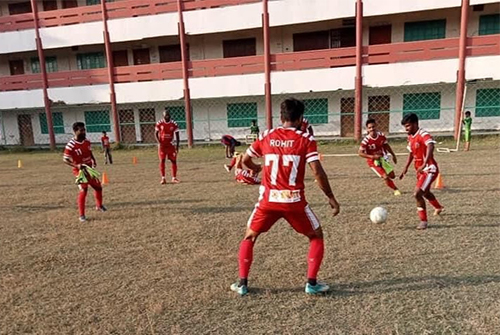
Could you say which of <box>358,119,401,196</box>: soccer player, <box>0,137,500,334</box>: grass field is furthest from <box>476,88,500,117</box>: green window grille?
<box>358,119,401,196</box>: soccer player

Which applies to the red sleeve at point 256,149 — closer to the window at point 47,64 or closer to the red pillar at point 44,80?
the red pillar at point 44,80

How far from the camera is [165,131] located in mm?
9523

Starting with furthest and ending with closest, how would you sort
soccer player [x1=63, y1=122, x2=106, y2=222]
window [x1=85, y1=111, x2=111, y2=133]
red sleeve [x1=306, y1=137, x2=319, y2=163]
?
window [x1=85, y1=111, x2=111, y2=133] < soccer player [x1=63, y1=122, x2=106, y2=222] < red sleeve [x1=306, y1=137, x2=319, y2=163]

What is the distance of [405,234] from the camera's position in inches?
202

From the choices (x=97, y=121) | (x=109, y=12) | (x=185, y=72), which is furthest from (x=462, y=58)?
(x=97, y=121)

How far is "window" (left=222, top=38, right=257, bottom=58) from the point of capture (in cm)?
2136

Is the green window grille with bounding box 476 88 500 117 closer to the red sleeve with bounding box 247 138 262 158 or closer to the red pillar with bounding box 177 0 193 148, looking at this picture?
the red pillar with bounding box 177 0 193 148

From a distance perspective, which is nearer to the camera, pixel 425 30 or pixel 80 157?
pixel 80 157

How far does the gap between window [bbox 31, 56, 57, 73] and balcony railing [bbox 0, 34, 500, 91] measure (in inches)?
90.3

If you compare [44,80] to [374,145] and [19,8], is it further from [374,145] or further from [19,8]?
[374,145]

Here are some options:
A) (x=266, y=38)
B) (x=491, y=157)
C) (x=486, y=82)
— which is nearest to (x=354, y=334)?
(x=491, y=157)

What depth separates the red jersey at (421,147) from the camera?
5.42m

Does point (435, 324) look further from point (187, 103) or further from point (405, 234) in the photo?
point (187, 103)

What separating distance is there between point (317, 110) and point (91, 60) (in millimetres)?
14705
